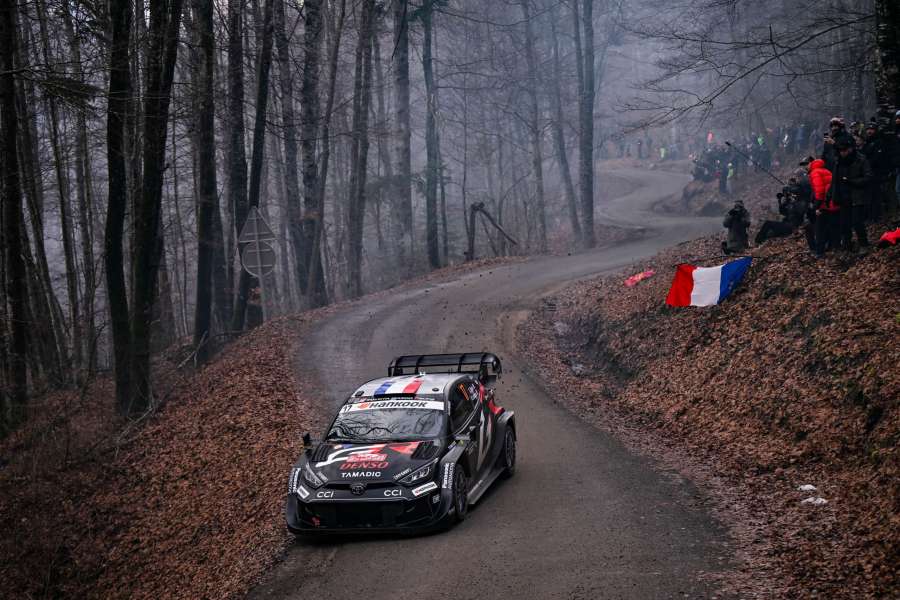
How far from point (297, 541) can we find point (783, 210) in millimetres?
13428

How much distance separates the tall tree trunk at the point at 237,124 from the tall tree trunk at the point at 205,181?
3.34ft

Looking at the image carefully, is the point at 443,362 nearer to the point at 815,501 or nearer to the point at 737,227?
the point at 815,501

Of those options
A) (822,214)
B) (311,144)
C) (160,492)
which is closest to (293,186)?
(311,144)

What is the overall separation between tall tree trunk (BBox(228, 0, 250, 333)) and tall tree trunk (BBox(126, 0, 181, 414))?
4.43 metres

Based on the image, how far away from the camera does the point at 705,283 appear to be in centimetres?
1753

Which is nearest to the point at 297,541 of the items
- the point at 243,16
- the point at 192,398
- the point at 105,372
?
the point at 192,398

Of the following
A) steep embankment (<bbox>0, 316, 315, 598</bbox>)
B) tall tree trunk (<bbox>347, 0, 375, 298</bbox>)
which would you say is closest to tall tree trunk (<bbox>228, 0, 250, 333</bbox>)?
steep embankment (<bbox>0, 316, 315, 598</bbox>)

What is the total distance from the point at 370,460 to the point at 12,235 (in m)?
12.4

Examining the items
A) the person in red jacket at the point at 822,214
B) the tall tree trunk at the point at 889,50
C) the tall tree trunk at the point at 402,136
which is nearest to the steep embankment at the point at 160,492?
the person in red jacket at the point at 822,214

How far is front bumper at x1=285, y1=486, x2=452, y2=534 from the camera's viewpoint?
375 inches

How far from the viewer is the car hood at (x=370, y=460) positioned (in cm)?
970

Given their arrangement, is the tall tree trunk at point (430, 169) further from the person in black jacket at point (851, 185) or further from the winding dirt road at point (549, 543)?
the person in black jacket at point (851, 185)

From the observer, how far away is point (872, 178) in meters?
15.0

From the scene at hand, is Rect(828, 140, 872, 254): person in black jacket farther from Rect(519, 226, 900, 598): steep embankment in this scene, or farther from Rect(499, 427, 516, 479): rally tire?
Rect(499, 427, 516, 479): rally tire
